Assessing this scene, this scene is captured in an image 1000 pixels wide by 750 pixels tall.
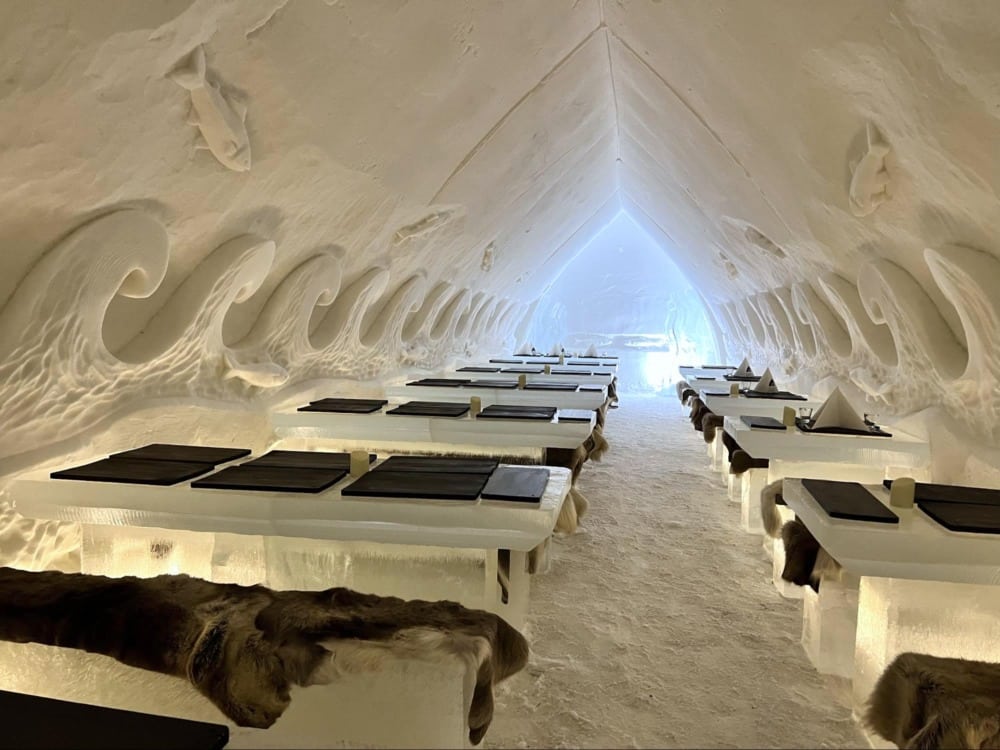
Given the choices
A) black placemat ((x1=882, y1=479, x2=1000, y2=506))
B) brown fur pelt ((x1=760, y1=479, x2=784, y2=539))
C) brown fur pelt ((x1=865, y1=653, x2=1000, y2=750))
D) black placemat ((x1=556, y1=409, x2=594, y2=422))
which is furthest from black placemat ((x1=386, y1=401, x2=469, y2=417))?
brown fur pelt ((x1=865, y1=653, x2=1000, y2=750))

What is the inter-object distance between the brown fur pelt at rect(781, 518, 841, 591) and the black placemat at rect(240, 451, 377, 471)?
1743 millimetres

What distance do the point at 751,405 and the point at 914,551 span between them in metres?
A: 3.24

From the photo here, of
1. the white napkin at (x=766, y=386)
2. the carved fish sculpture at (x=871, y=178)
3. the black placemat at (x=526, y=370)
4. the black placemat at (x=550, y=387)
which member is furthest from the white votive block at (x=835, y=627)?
the black placemat at (x=526, y=370)

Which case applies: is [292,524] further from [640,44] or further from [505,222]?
[505,222]

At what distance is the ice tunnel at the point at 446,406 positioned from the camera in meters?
1.70

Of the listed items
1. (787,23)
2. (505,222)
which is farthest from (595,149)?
(787,23)

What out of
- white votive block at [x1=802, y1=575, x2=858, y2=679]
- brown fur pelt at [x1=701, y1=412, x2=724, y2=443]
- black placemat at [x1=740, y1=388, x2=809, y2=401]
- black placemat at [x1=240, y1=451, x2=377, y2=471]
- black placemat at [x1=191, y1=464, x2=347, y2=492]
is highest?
black placemat at [x1=740, y1=388, x2=809, y2=401]

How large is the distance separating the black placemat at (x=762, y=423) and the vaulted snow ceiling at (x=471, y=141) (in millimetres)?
879

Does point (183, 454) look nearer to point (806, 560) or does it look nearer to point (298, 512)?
point (298, 512)

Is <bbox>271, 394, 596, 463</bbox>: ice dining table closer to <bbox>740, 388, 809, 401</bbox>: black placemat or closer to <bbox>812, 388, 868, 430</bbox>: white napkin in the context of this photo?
<bbox>812, 388, 868, 430</bbox>: white napkin

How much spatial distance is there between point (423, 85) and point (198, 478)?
7.15ft

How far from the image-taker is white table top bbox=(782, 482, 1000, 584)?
6.42 ft

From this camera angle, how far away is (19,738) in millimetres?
1310

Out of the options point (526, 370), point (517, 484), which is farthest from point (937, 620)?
point (526, 370)
